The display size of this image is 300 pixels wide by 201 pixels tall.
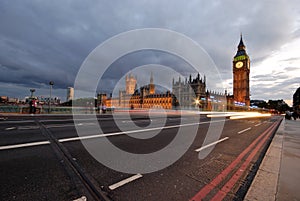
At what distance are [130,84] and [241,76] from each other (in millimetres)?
99456

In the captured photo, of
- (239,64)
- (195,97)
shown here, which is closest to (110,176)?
(195,97)

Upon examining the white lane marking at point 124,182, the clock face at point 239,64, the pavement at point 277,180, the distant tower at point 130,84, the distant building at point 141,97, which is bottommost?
the white lane marking at point 124,182

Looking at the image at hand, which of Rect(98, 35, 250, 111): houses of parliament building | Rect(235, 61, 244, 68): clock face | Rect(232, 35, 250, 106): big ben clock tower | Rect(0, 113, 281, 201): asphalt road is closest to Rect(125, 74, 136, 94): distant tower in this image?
Rect(98, 35, 250, 111): houses of parliament building

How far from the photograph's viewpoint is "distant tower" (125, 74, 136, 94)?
135075 mm

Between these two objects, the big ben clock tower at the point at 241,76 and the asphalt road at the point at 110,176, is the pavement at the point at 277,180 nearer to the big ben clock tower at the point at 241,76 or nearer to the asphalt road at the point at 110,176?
the asphalt road at the point at 110,176

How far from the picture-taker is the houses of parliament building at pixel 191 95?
9838 cm

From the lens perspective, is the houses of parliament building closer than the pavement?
No

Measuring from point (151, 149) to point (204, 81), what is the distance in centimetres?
10605

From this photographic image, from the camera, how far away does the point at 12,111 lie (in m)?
19.6

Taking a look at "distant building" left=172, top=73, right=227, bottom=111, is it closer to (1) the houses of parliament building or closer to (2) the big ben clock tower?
(1) the houses of parliament building

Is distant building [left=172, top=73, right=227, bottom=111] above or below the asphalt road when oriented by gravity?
above

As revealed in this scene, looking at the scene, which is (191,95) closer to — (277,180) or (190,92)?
(190,92)

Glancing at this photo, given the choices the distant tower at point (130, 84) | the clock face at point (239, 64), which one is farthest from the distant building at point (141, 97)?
the clock face at point (239, 64)

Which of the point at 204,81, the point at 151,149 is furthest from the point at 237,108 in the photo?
the point at 151,149
